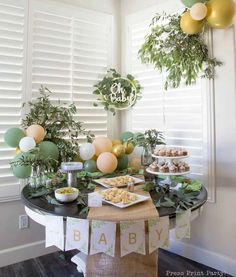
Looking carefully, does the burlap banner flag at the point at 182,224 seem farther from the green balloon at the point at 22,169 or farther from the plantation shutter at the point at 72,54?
the plantation shutter at the point at 72,54

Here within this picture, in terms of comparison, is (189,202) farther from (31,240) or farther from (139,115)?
(31,240)

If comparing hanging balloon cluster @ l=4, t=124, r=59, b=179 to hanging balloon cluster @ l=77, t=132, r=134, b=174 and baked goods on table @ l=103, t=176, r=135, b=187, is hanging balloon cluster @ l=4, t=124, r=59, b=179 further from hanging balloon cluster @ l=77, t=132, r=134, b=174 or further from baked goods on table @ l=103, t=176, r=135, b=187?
baked goods on table @ l=103, t=176, r=135, b=187

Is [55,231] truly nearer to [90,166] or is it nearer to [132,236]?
[132,236]

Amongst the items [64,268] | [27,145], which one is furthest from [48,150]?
[64,268]

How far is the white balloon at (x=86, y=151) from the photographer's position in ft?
7.30

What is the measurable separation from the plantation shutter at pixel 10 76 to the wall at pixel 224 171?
69.3 inches

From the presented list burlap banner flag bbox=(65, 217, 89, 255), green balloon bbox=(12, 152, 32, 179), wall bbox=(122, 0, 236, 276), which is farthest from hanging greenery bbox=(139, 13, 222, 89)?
burlap banner flag bbox=(65, 217, 89, 255)

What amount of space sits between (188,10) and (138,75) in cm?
88

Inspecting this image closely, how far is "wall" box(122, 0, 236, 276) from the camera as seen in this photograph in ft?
7.07

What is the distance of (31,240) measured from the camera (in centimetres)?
248

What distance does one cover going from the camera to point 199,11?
1.98 metres

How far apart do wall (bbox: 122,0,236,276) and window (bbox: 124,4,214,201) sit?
0.07m

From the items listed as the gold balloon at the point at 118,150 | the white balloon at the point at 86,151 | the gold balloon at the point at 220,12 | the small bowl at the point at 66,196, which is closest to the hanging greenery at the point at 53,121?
the white balloon at the point at 86,151

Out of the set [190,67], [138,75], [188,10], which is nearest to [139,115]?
[138,75]
